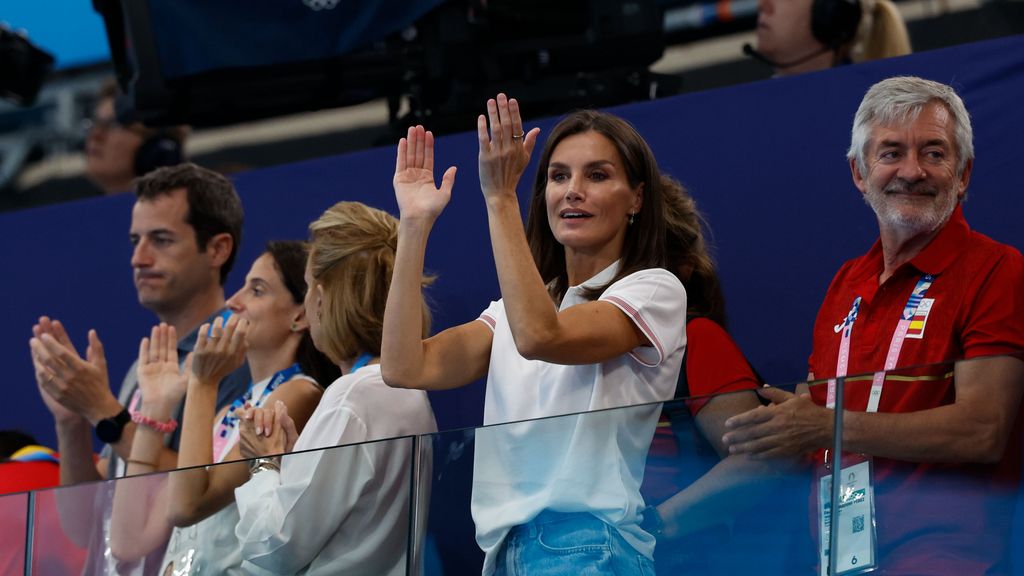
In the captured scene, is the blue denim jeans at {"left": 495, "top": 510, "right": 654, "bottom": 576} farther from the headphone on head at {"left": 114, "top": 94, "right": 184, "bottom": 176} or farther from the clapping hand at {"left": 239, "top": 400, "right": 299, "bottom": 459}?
the headphone on head at {"left": 114, "top": 94, "right": 184, "bottom": 176}

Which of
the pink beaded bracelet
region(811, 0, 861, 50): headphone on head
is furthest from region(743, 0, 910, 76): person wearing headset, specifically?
the pink beaded bracelet

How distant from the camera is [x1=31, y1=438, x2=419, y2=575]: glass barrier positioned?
6.97 ft

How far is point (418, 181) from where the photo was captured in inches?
99.5

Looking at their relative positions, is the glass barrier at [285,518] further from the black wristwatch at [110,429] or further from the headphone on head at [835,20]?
the headphone on head at [835,20]

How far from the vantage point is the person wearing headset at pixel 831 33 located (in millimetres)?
3537

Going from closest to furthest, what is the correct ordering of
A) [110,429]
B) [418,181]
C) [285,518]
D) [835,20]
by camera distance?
[285,518] < [418,181] < [110,429] < [835,20]

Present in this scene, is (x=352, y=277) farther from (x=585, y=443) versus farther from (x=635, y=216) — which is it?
(x=585, y=443)

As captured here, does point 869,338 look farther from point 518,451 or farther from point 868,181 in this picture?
point 518,451

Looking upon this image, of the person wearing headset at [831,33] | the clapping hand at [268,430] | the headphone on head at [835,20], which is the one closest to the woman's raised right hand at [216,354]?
the clapping hand at [268,430]

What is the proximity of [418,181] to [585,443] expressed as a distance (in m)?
0.71

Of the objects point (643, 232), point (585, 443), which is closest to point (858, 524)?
point (585, 443)

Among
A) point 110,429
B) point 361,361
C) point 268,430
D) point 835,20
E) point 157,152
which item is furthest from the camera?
point 157,152

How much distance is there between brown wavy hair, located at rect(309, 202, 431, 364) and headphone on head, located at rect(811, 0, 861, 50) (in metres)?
1.25

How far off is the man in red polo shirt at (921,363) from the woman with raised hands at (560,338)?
0.73 ft
